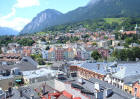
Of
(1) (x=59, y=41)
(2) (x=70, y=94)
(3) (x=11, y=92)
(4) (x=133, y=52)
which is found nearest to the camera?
(2) (x=70, y=94)

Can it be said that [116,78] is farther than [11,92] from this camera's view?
Yes

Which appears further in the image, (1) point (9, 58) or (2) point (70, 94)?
(1) point (9, 58)

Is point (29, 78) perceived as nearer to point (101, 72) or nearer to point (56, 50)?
point (101, 72)

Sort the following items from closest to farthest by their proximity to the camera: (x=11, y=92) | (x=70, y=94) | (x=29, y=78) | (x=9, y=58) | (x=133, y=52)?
(x=70, y=94), (x=11, y=92), (x=29, y=78), (x=133, y=52), (x=9, y=58)

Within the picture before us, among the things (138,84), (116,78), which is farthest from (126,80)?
(138,84)

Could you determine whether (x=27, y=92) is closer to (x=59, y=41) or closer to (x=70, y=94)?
(x=70, y=94)

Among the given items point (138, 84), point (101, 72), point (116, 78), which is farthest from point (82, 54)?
point (138, 84)

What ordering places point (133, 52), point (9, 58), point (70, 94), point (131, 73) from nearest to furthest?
point (70, 94) < point (131, 73) < point (133, 52) < point (9, 58)

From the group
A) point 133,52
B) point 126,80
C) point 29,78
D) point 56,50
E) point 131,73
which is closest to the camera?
point 126,80

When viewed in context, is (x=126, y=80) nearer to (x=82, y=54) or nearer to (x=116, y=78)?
(x=116, y=78)
